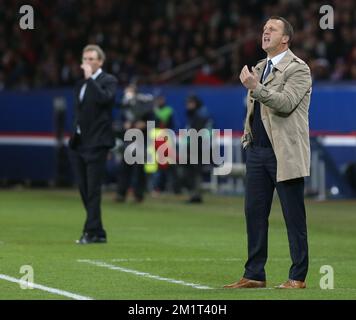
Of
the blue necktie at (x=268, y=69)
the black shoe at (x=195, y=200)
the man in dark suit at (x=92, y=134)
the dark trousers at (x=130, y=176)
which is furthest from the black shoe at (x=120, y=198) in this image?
the blue necktie at (x=268, y=69)

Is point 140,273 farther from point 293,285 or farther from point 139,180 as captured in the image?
point 139,180

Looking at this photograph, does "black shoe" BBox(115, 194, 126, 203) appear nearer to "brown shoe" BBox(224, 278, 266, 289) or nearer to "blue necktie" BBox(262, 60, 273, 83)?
"brown shoe" BBox(224, 278, 266, 289)

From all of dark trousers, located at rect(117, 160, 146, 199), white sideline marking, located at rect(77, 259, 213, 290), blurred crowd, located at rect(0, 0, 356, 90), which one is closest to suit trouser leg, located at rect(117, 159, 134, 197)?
dark trousers, located at rect(117, 160, 146, 199)

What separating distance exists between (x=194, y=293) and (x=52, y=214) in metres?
11.4

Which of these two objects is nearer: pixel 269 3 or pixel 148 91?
pixel 148 91

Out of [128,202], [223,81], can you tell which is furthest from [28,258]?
[223,81]

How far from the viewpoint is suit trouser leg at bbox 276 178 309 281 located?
12.0 m

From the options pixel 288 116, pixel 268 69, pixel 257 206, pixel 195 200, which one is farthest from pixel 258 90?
pixel 195 200

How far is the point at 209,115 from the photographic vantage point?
29.7 metres

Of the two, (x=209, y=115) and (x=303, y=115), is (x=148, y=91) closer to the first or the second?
(x=209, y=115)

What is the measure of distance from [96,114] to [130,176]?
361 inches

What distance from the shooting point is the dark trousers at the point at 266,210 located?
12.0 m

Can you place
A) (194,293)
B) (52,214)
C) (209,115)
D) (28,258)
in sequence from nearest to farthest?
(194,293) → (28,258) → (52,214) → (209,115)

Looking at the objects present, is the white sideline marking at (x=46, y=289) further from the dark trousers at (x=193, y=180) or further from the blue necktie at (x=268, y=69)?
the dark trousers at (x=193, y=180)
